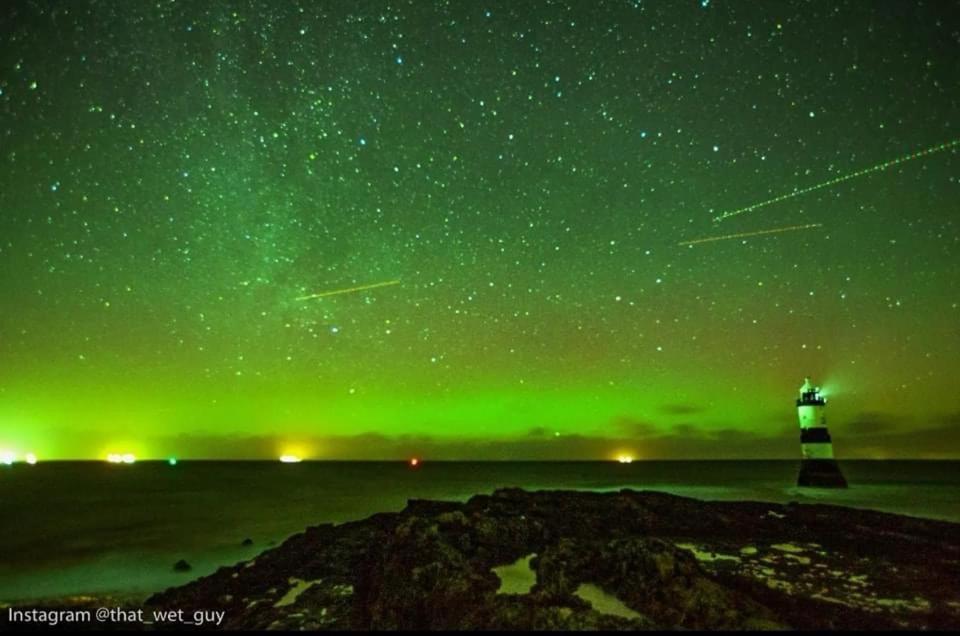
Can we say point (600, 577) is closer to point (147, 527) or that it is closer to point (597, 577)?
point (597, 577)

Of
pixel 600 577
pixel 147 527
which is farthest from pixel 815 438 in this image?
pixel 147 527

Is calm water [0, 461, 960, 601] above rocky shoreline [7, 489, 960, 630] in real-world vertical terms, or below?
below

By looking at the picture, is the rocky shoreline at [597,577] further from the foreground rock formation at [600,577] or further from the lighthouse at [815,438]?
the lighthouse at [815,438]

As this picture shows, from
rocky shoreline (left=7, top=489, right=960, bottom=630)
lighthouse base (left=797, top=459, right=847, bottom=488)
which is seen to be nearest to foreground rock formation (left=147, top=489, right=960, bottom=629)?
Answer: rocky shoreline (left=7, top=489, right=960, bottom=630)

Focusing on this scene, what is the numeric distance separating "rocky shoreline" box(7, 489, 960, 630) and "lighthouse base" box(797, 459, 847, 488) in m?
17.6

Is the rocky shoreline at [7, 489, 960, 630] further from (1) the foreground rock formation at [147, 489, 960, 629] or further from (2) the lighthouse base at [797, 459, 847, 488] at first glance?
(2) the lighthouse base at [797, 459, 847, 488]

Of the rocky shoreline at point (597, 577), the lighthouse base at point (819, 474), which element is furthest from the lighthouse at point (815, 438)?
the rocky shoreline at point (597, 577)

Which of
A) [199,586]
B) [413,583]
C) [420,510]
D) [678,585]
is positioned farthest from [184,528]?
[678,585]

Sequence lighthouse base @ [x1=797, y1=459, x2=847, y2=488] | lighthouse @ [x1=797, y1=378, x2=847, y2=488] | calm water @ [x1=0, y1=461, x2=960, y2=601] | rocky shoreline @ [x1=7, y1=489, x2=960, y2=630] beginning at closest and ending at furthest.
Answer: rocky shoreline @ [x1=7, y1=489, x2=960, y2=630]
calm water @ [x1=0, y1=461, x2=960, y2=601]
lighthouse @ [x1=797, y1=378, x2=847, y2=488]
lighthouse base @ [x1=797, y1=459, x2=847, y2=488]

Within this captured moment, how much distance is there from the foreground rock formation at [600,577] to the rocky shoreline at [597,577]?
0.11 ft

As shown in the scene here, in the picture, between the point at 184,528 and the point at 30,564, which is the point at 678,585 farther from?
the point at 184,528

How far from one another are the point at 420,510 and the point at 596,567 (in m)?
10.6

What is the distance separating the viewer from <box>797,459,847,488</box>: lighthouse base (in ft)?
108

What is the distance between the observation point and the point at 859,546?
44.7ft
